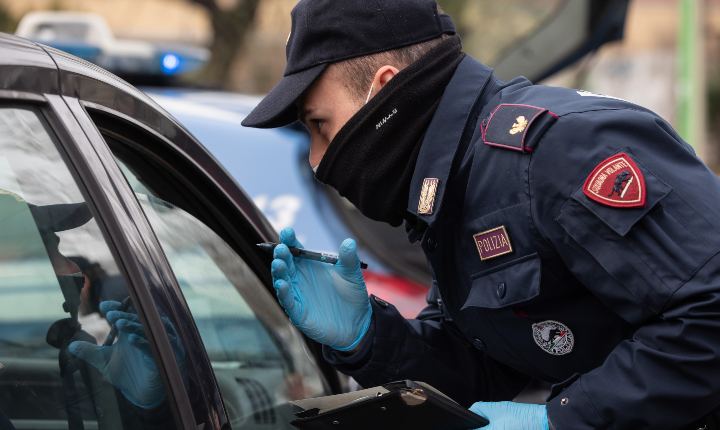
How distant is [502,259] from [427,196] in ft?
0.57

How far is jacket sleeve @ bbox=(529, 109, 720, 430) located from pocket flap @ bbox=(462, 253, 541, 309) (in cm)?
7

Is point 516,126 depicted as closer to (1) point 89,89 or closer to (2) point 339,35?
(2) point 339,35

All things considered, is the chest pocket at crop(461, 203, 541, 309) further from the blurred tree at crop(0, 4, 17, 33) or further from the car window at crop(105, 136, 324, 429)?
the blurred tree at crop(0, 4, 17, 33)

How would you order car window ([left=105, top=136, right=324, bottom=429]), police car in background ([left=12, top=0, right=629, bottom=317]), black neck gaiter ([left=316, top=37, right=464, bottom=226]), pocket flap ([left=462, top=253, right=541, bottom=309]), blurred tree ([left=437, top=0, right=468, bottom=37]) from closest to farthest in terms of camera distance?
pocket flap ([left=462, top=253, right=541, bottom=309]), black neck gaiter ([left=316, top=37, right=464, bottom=226]), car window ([left=105, top=136, right=324, bottom=429]), police car in background ([left=12, top=0, right=629, bottom=317]), blurred tree ([left=437, top=0, right=468, bottom=37])

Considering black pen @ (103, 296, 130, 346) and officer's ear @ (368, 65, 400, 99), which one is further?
officer's ear @ (368, 65, 400, 99)

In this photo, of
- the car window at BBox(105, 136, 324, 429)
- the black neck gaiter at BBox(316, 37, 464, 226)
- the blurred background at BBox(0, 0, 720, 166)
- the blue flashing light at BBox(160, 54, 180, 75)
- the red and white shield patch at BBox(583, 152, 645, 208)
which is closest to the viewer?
the red and white shield patch at BBox(583, 152, 645, 208)

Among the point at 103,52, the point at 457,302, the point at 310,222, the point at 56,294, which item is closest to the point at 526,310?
the point at 457,302

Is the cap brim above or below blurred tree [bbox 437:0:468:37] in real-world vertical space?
below

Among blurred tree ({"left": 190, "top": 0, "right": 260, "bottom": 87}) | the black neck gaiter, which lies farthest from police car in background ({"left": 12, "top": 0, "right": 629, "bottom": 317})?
blurred tree ({"left": 190, "top": 0, "right": 260, "bottom": 87})

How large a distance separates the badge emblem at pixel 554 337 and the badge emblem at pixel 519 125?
331mm

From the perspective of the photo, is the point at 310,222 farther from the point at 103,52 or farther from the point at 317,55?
the point at 317,55

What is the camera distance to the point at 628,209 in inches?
65.3

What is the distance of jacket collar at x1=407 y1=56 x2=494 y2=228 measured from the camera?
187cm

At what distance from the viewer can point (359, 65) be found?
1.98 meters
